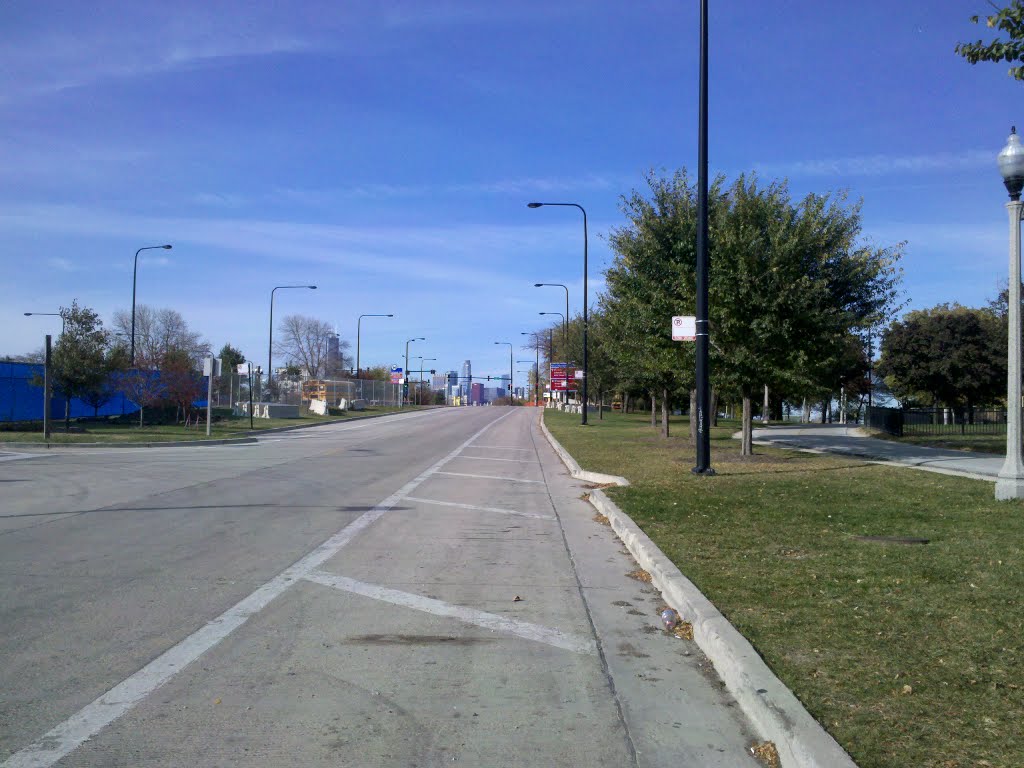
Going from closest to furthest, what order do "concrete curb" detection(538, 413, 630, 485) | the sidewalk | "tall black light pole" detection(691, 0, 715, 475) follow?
"tall black light pole" detection(691, 0, 715, 475) < "concrete curb" detection(538, 413, 630, 485) < the sidewalk

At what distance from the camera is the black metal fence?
31.9 metres

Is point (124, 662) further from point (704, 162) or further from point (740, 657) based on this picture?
point (704, 162)

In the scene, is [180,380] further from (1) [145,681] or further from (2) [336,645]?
(1) [145,681]

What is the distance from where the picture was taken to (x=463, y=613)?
693 centimetres

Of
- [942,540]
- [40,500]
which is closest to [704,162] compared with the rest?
[942,540]

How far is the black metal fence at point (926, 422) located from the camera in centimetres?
3192

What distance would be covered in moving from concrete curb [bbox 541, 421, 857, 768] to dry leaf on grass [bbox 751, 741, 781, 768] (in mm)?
39

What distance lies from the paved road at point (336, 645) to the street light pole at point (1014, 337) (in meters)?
6.01

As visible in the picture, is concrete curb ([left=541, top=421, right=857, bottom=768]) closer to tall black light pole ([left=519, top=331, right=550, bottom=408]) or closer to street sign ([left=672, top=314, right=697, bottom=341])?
street sign ([left=672, top=314, right=697, bottom=341])

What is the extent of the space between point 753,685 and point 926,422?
121 feet

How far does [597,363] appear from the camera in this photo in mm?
47031

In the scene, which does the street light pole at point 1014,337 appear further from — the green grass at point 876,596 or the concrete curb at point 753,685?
the concrete curb at point 753,685

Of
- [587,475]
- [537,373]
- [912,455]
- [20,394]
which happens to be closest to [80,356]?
[20,394]

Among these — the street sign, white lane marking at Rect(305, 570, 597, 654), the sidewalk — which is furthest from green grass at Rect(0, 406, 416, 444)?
white lane marking at Rect(305, 570, 597, 654)
